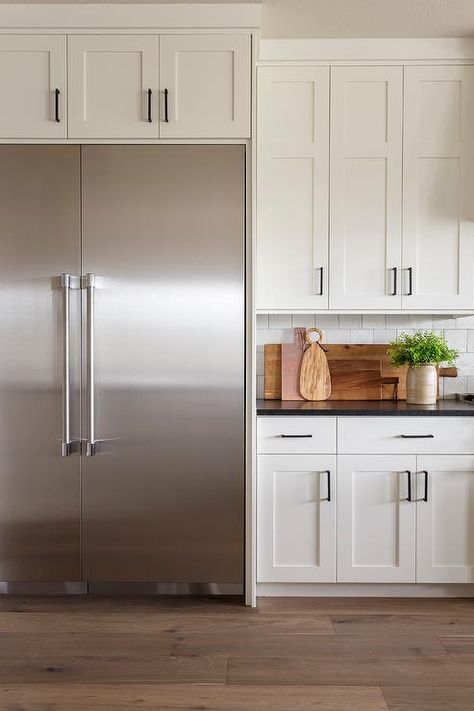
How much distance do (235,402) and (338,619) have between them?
40.5 inches

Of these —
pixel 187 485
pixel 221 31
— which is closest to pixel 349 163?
pixel 221 31

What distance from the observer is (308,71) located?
2.95 meters

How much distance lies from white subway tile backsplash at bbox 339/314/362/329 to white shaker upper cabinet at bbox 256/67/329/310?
1.13 ft

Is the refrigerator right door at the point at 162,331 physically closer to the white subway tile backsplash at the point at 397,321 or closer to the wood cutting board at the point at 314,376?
the wood cutting board at the point at 314,376

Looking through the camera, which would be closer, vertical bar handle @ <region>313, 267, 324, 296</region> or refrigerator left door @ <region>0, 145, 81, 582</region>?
refrigerator left door @ <region>0, 145, 81, 582</region>

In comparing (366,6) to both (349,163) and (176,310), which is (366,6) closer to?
(349,163)

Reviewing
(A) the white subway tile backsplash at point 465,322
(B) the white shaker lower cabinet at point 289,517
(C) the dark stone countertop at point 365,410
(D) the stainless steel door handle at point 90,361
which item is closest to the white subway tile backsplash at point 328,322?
(C) the dark stone countertop at point 365,410

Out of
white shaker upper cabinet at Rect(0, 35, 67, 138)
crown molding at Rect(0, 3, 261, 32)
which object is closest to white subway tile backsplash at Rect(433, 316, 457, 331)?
crown molding at Rect(0, 3, 261, 32)

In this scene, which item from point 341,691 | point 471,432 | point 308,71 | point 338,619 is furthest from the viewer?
point 308,71

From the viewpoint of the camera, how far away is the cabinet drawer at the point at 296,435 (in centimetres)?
275

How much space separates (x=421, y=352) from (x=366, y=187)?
0.86m

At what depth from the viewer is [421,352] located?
2.99 metres

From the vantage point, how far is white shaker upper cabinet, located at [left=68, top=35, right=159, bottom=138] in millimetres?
2641

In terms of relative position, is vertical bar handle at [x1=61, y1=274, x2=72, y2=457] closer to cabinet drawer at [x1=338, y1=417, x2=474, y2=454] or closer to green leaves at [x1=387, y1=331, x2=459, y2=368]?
cabinet drawer at [x1=338, y1=417, x2=474, y2=454]
